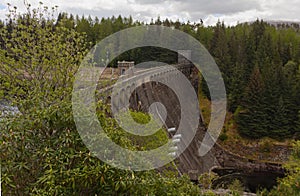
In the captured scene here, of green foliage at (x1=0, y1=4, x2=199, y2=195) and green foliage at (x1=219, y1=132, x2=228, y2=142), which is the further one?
green foliage at (x1=219, y1=132, x2=228, y2=142)

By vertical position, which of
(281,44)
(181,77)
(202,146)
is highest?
(281,44)

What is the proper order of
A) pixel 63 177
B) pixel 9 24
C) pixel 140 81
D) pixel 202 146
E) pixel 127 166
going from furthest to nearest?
1. pixel 202 146
2. pixel 140 81
3. pixel 9 24
4. pixel 127 166
5. pixel 63 177

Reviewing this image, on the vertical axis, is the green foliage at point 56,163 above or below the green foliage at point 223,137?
above

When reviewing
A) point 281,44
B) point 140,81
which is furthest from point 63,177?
point 281,44

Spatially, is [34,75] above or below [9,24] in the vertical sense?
below

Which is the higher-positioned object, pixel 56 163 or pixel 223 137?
pixel 56 163

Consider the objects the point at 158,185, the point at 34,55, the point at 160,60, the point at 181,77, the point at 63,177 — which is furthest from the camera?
the point at 160,60

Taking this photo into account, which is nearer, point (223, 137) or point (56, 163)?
point (56, 163)

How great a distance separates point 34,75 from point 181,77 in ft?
108

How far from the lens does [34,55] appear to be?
978 cm

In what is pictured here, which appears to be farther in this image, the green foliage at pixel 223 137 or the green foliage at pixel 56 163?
the green foliage at pixel 223 137

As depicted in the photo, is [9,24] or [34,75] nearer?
[34,75]

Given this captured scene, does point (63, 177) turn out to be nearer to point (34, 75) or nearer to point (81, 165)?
point (81, 165)

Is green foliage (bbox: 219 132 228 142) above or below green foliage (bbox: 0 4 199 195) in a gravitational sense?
below
